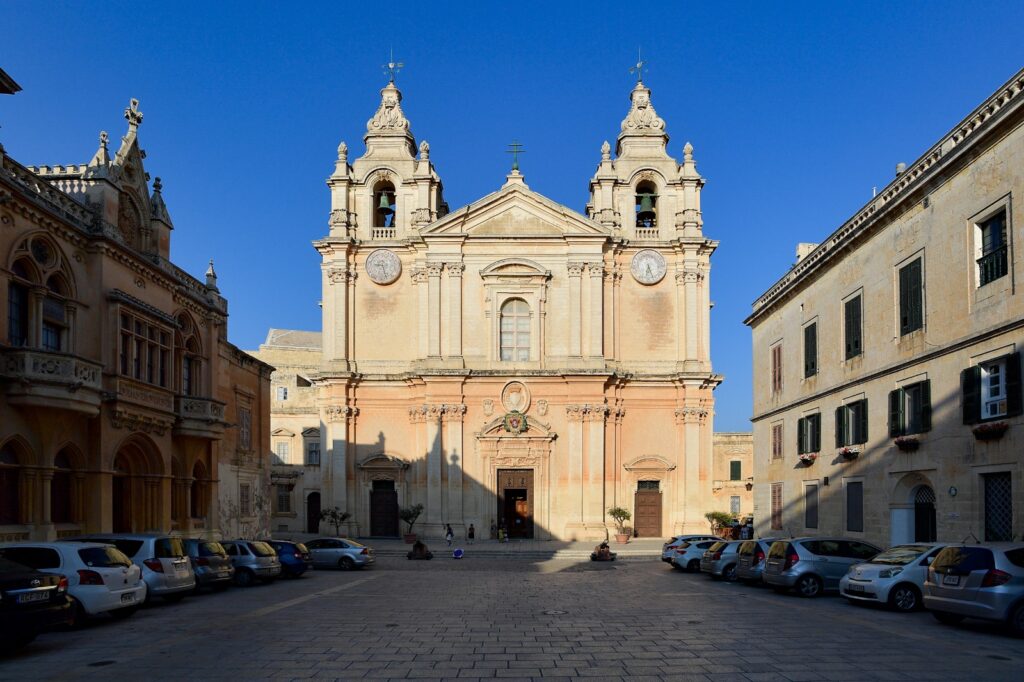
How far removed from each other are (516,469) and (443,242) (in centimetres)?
1175

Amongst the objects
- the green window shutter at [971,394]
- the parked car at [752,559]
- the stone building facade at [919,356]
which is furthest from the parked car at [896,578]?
the parked car at [752,559]

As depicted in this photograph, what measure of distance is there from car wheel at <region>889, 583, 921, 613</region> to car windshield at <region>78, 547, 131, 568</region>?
13796 millimetres

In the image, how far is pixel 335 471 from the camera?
45.8m

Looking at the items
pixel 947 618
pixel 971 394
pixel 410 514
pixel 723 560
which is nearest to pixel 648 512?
pixel 410 514

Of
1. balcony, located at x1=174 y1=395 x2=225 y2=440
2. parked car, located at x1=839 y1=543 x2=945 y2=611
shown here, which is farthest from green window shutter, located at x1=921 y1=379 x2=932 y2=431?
balcony, located at x1=174 y1=395 x2=225 y2=440

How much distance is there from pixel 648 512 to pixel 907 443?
2375cm

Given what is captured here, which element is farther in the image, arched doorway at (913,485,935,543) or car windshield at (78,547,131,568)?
arched doorway at (913,485,935,543)

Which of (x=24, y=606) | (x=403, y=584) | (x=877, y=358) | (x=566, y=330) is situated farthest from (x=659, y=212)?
(x=24, y=606)

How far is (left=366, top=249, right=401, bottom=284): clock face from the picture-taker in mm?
47375

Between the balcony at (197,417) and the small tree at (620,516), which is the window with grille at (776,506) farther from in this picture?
the balcony at (197,417)

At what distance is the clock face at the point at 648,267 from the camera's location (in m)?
47.2

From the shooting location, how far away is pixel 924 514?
2320 centimetres

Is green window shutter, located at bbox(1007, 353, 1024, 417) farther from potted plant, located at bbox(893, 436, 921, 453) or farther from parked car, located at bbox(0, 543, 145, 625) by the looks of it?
parked car, located at bbox(0, 543, 145, 625)

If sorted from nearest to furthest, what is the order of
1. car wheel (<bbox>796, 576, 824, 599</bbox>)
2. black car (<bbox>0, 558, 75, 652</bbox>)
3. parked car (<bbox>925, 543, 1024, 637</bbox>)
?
black car (<bbox>0, 558, 75, 652</bbox>) → parked car (<bbox>925, 543, 1024, 637</bbox>) → car wheel (<bbox>796, 576, 824, 599</bbox>)
